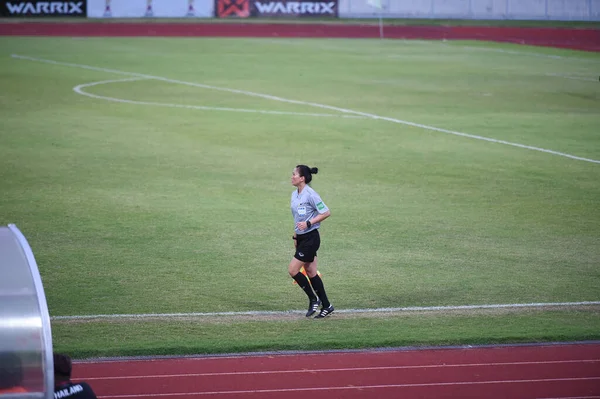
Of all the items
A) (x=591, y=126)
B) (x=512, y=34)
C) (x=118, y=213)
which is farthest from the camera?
(x=512, y=34)

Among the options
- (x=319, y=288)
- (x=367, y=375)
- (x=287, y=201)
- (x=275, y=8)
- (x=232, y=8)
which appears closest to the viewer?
(x=367, y=375)

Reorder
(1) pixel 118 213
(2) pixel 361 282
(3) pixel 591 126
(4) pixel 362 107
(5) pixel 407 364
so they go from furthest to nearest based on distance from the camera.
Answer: (4) pixel 362 107, (3) pixel 591 126, (1) pixel 118 213, (2) pixel 361 282, (5) pixel 407 364

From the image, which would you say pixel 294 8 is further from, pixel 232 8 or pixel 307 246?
pixel 307 246

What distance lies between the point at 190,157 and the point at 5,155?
14.5ft

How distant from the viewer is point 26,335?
21.7ft

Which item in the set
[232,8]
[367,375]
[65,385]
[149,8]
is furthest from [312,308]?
[232,8]

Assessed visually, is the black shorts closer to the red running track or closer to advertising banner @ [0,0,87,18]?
the red running track

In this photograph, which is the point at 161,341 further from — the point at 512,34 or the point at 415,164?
the point at 512,34

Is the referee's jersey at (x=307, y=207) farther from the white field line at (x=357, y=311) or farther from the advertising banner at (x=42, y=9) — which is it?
the advertising banner at (x=42, y=9)

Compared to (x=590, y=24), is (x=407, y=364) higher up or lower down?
lower down

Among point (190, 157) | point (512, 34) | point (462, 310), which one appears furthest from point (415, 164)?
point (512, 34)

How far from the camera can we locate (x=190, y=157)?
23672 millimetres

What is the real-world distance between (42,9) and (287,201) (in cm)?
5116

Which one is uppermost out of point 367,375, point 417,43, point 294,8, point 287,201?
point 294,8
